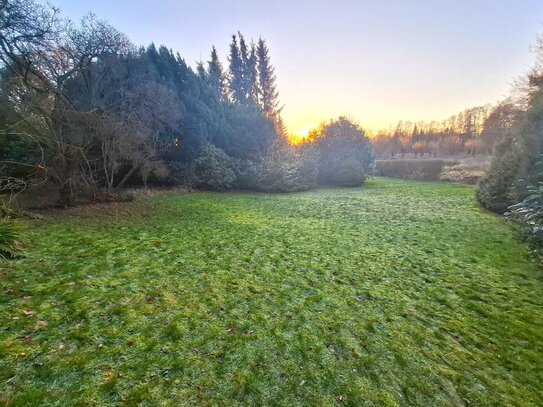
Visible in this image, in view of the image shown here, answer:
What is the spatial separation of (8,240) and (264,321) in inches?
173

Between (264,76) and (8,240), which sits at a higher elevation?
(264,76)

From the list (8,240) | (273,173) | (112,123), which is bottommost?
(8,240)

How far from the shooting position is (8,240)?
14.4ft

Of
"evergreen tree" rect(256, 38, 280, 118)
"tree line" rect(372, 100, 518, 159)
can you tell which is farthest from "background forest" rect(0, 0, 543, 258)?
"tree line" rect(372, 100, 518, 159)

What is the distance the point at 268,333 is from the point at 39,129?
838cm

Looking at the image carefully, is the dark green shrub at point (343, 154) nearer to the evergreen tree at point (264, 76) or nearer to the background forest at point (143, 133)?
the background forest at point (143, 133)

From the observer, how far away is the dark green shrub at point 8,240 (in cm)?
423

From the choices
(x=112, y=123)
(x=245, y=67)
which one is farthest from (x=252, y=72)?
(x=112, y=123)

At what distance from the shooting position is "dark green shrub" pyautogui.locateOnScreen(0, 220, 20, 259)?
423 cm

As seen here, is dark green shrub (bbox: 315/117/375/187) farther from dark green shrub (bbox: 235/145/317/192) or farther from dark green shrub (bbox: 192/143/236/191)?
dark green shrub (bbox: 192/143/236/191)

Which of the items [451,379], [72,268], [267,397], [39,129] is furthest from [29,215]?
[451,379]

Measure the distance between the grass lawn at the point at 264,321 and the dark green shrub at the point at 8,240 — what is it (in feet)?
0.71

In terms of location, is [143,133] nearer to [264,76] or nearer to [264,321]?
[264,321]

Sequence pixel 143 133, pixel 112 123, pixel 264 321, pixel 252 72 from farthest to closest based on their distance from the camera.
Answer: pixel 252 72, pixel 143 133, pixel 112 123, pixel 264 321
